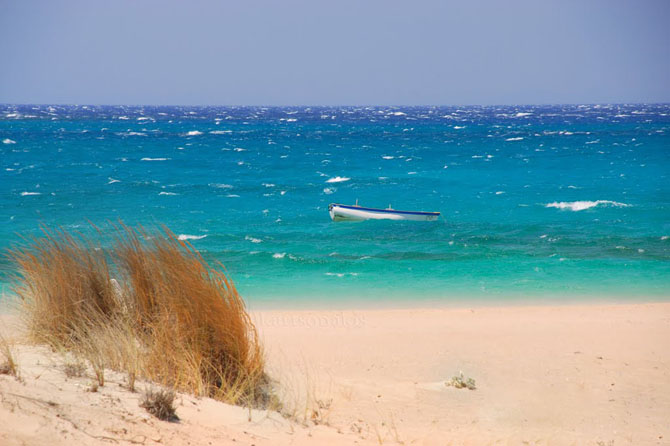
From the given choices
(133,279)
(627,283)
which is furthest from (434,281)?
(133,279)

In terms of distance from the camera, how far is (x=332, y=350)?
9.78m

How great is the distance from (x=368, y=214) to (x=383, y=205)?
6.15 m

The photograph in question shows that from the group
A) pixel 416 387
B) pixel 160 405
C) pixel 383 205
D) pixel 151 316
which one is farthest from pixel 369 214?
pixel 160 405

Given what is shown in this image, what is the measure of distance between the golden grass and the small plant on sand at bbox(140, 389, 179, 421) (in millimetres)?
754

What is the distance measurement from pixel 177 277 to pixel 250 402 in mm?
1642

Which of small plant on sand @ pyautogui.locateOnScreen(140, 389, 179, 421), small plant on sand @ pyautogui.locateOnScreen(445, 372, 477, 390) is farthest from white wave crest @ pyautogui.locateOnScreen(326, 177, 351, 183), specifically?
small plant on sand @ pyautogui.locateOnScreen(140, 389, 179, 421)

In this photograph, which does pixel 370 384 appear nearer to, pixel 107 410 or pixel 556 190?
pixel 107 410

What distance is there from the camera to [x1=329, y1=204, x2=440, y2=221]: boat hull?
2448 centimetres

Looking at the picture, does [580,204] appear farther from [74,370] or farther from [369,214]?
[74,370]

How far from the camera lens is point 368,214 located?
2464 cm

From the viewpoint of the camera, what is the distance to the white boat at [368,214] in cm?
2448

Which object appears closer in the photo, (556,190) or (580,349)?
(580,349)

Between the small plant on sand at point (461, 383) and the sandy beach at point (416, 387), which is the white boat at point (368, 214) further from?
the small plant on sand at point (461, 383)

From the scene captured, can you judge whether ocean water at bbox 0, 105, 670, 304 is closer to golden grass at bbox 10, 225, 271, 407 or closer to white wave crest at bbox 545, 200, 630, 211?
white wave crest at bbox 545, 200, 630, 211
